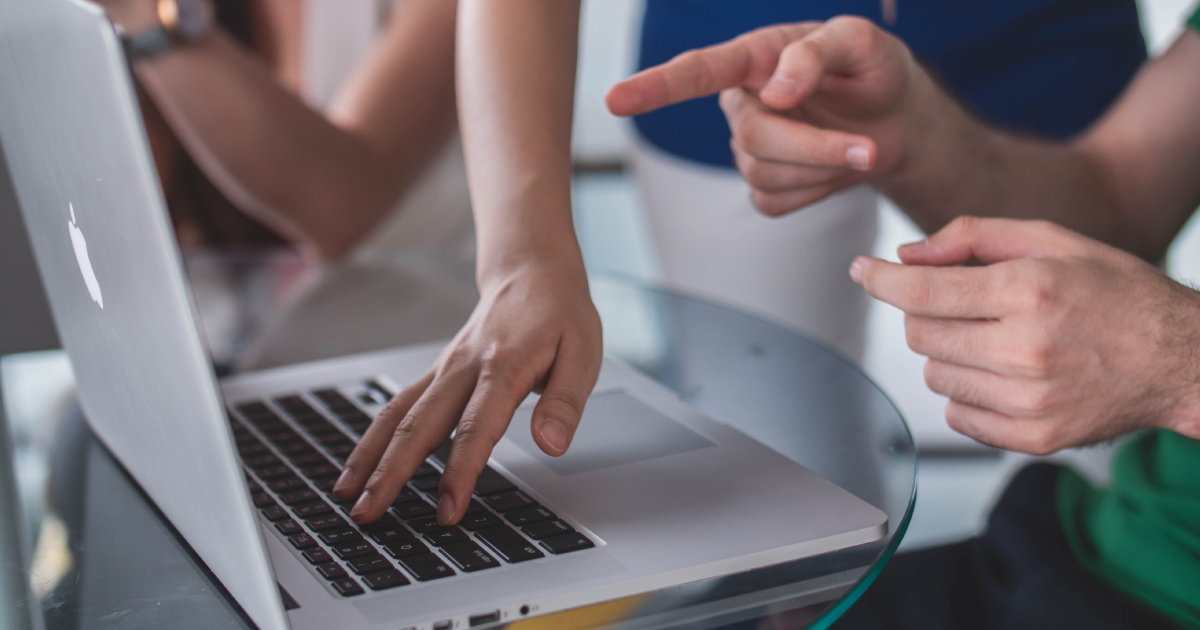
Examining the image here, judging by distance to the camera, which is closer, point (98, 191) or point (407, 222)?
point (98, 191)

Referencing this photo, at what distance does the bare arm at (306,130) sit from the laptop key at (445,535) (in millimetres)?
906

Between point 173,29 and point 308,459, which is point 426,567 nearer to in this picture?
point 308,459

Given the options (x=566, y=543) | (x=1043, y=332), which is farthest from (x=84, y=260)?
(x=1043, y=332)

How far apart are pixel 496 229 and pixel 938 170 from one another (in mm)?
508

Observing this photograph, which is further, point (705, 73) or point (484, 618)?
point (705, 73)

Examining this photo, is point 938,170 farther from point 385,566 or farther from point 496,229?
point 385,566

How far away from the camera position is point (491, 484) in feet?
1.96

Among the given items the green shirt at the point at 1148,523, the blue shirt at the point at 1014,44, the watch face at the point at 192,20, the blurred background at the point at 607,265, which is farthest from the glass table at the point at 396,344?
the blue shirt at the point at 1014,44

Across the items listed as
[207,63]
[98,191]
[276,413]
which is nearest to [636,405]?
[276,413]

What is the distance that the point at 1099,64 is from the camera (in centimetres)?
130

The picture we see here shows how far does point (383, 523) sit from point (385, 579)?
0.07 m

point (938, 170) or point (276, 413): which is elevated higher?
point (938, 170)

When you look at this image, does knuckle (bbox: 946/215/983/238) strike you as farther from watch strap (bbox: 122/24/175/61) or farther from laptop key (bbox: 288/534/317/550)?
watch strap (bbox: 122/24/175/61)

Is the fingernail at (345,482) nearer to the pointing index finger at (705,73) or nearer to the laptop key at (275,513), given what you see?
the laptop key at (275,513)
